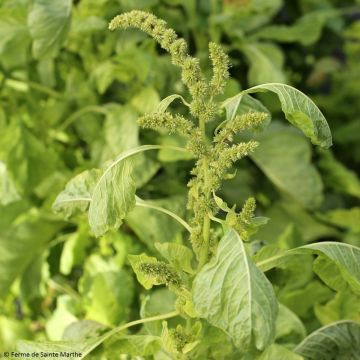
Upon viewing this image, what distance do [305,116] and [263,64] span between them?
0.62 m

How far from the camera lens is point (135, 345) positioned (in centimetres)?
67

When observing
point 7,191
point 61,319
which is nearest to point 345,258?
point 61,319

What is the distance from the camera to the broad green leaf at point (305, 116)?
58cm

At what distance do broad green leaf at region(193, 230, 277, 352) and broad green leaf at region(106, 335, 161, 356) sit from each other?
0.13 m

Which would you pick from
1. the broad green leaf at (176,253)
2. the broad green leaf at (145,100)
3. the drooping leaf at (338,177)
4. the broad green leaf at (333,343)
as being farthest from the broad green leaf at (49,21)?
the drooping leaf at (338,177)

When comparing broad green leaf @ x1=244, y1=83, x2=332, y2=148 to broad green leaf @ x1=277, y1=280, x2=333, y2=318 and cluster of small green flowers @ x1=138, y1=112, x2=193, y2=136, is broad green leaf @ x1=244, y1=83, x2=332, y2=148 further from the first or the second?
broad green leaf @ x1=277, y1=280, x2=333, y2=318

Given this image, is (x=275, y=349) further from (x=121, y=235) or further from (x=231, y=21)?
(x=231, y=21)

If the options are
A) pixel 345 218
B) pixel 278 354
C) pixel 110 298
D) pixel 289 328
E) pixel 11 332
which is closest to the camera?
pixel 278 354

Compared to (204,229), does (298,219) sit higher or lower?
lower

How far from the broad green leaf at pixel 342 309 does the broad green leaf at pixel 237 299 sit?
9.9 inches

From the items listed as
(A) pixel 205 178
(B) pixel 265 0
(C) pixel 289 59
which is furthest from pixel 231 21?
(A) pixel 205 178

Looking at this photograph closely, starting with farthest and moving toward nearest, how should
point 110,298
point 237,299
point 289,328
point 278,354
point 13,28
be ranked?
point 13,28
point 110,298
point 289,328
point 278,354
point 237,299

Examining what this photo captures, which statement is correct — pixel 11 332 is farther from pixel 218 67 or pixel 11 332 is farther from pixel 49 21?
pixel 218 67

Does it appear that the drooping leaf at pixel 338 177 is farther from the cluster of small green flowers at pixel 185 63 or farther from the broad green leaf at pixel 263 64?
the cluster of small green flowers at pixel 185 63
